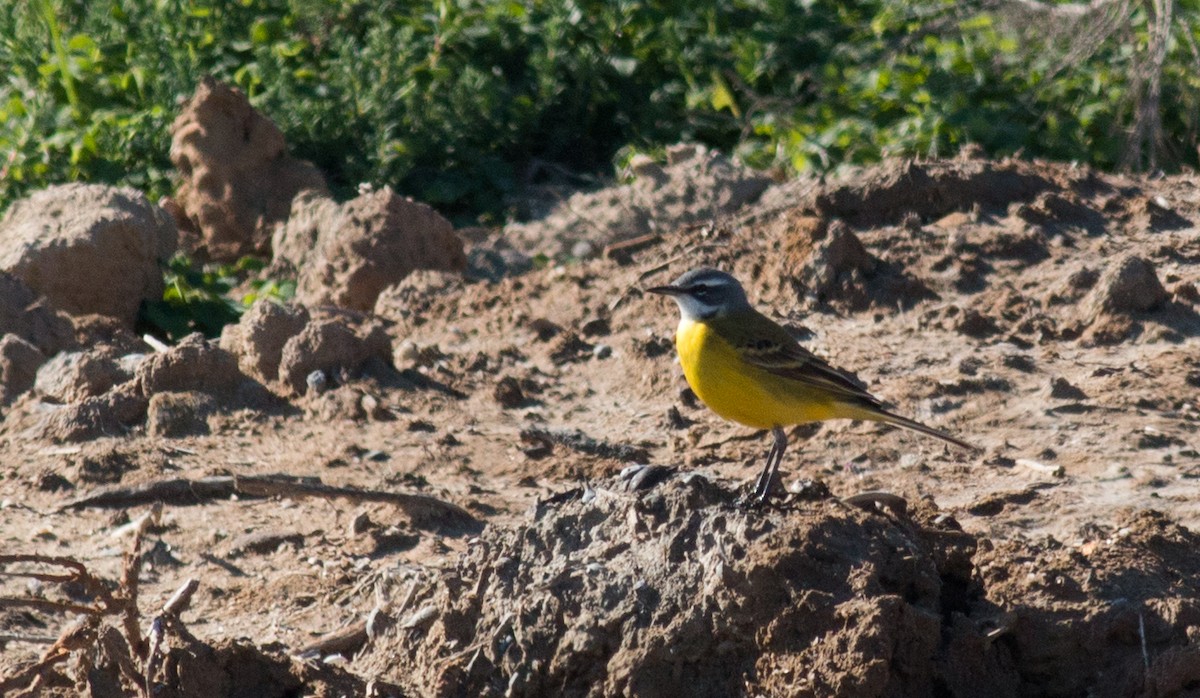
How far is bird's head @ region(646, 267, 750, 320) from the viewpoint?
7320 millimetres

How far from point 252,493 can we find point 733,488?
2419mm

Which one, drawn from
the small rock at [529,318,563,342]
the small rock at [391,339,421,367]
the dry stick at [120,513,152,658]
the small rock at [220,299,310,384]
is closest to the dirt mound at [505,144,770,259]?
the small rock at [529,318,563,342]

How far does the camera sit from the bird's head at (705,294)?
7.32 metres

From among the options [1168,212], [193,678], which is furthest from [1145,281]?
[193,678]

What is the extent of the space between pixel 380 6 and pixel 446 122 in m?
1.49

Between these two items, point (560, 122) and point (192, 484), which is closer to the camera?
point (192, 484)

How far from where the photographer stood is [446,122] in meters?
12.4

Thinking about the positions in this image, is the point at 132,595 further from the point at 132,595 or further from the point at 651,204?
the point at 651,204

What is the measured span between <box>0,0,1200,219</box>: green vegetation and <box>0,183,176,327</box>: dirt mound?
163 centimetres

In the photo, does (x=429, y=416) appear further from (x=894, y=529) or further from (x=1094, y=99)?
(x=1094, y=99)

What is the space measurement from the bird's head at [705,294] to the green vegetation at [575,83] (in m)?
4.60

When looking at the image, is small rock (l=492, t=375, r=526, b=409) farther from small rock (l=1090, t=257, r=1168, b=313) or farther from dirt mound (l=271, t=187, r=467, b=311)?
small rock (l=1090, t=257, r=1168, b=313)

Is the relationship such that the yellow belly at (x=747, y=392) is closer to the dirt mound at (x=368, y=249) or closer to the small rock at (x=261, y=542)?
the small rock at (x=261, y=542)

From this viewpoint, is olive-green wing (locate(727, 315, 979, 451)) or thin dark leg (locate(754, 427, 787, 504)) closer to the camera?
thin dark leg (locate(754, 427, 787, 504))
